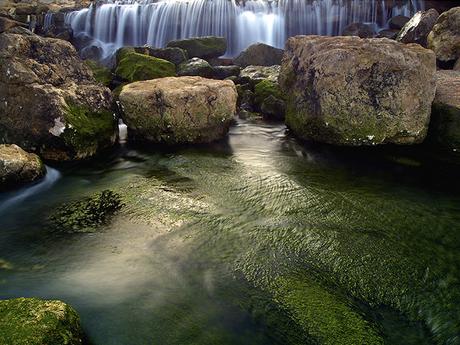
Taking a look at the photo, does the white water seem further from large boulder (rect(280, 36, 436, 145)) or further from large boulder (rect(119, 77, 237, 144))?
large boulder (rect(280, 36, 436, 145))

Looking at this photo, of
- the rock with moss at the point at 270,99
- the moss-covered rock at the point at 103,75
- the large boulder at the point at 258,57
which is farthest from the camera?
the large boulder at the point at 258,57

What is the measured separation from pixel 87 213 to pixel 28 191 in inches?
64.8

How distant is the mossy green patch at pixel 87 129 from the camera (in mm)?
7785

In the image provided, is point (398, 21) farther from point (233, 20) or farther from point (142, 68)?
point (142, 68)

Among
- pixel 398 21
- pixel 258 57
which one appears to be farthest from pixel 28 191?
pixel 398 21

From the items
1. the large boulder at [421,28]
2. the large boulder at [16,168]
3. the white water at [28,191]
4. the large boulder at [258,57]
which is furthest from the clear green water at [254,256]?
the large boulder at [258,57]

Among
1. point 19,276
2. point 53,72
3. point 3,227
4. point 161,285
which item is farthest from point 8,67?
point 161,285

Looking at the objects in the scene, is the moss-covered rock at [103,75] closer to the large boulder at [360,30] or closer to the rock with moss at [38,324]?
the rock with moss at [38,324]

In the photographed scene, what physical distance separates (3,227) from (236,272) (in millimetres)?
3762

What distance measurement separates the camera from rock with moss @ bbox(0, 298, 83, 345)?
2.76m

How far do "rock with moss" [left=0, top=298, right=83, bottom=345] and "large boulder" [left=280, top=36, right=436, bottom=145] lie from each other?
6.67 meters

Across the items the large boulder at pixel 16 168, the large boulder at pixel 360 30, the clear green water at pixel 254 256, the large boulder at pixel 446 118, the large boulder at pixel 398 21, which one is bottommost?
the clear green water at pixel 254 256

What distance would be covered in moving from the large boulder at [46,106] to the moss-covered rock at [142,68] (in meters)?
4.00

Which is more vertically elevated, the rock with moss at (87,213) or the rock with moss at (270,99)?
the rock with moss at (270,99)
